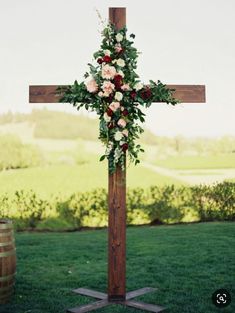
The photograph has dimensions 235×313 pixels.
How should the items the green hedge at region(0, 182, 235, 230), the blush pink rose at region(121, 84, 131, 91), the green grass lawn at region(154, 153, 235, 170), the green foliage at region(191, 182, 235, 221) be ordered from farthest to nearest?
1. the green grass lawn at region(154, 153, 235, 170)
2. the green foliage at region(191, 182, 235, 221)
3. the green hedge at region(0, 182, 235, 230)
4. the blush pink rose at region(121, 84, 131, 91)

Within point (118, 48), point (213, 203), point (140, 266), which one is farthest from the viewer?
point (213, 203)

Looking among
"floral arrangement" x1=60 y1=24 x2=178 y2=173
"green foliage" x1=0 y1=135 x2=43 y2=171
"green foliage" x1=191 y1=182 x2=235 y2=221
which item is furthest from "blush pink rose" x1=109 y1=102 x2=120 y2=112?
"green foliage" x1=0 y1=135 x2=43 y2=171

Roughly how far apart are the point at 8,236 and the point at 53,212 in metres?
5.48

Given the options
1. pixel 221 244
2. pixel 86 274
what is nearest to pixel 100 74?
pixel 86 274

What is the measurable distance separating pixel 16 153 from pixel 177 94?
7.03m

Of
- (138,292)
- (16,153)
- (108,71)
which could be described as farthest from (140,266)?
(16,153)

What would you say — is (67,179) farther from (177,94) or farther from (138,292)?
(177,94)

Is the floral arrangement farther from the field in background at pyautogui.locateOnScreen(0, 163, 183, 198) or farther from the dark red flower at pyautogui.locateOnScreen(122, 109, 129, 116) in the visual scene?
the field in background at pyautogui.locateOnScreen(0, 163, 183, 198)

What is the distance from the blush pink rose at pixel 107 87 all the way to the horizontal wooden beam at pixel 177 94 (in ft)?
1.96

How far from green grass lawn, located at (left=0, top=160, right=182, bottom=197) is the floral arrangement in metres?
6.00

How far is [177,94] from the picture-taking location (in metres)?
5.52

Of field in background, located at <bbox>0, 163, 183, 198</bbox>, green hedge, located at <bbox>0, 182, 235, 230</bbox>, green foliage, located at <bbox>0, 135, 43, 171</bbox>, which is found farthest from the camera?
green foliage, located at <bbox>0, 135, 43, 171</bbox>

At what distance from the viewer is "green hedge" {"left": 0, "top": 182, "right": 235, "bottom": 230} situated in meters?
10.8

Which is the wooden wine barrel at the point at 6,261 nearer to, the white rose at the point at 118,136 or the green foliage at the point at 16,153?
the white rose at the point at 118,136
